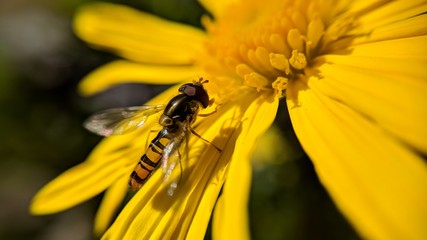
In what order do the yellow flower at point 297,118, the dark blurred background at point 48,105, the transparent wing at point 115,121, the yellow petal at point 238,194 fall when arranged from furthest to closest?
the dark blurred background at point 48,105, the transparent wing at point 115,121, the yellow petal at point 238,194, the yellow flower at point 297,118

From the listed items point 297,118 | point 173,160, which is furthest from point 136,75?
point 297,118

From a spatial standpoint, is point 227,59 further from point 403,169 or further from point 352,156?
point 403,169

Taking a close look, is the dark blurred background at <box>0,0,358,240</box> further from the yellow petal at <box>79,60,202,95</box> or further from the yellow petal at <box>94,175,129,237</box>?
the yellow petal at <box>94,175,129,237</box>

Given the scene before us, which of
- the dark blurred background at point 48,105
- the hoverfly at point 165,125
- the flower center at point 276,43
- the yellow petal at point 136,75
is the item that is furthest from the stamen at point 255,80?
the dark blurred background at point 48,105

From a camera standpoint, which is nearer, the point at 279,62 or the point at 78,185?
the point at 279,62

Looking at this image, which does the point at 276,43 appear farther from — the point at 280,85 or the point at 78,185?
the point at 78,185

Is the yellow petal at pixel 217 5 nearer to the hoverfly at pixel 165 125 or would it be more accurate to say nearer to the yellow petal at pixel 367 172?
the hoverfly at pixel 165 125

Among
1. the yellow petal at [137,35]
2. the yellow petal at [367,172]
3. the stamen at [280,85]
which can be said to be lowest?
the yellow petal at [367,172]
